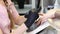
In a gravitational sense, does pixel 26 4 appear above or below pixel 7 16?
below

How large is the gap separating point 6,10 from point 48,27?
0.99ft

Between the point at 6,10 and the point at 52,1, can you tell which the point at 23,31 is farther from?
the point at 52,1

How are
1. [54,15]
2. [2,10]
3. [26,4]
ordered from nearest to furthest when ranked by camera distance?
[2,10] → [54,15] → [26,4]

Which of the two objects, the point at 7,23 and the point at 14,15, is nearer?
the point at 7,23

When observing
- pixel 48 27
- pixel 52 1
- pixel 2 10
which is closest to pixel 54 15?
pixel 48 27

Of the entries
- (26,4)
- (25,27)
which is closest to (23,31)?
(25,27)

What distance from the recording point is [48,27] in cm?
95

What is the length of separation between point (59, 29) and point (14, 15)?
33 cm

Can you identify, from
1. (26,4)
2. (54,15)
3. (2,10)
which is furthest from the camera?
(26,4)

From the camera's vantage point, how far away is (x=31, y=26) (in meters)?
0.92

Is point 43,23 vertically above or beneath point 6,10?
beneath

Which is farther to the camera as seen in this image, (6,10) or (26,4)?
(26,4)

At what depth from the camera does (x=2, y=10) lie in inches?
33.2

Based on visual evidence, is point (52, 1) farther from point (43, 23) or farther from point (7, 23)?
point (7, 23)
